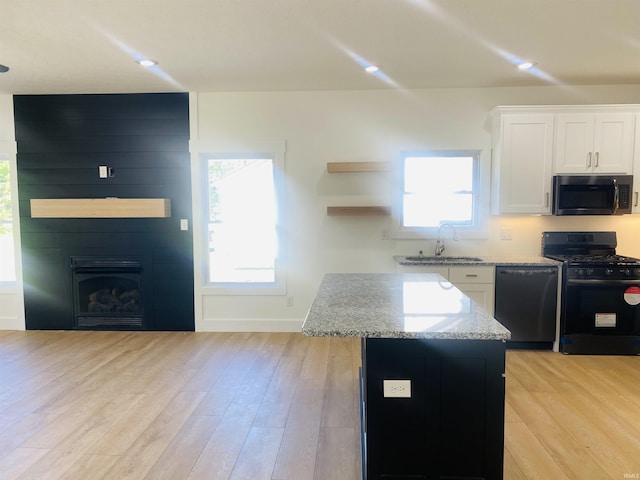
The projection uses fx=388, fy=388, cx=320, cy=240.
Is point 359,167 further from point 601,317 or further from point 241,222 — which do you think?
point 601,317

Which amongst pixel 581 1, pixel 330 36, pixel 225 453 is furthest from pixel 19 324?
pixel 581 1

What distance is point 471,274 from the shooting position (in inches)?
148

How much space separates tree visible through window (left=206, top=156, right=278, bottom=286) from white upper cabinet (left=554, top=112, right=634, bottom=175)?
307 cm

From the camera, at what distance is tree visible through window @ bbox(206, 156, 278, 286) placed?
14.8 feet

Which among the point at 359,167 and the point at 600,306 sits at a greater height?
the point at 359,167

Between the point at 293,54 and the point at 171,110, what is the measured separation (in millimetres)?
1821

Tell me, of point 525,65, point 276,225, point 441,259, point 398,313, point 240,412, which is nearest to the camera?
point 398,313

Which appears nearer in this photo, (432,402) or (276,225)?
(432,402)

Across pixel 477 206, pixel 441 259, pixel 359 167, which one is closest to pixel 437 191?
pixel 477 206

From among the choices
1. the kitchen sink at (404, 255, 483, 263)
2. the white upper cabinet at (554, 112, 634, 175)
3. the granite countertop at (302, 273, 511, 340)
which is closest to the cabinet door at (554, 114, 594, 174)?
the white upper cabinet at (554, 112, 634, 175)

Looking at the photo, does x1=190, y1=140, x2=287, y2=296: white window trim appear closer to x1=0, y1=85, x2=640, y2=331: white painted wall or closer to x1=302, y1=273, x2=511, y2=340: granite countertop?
x1=0, y1=85, x2=640, y2=331: white painted wall

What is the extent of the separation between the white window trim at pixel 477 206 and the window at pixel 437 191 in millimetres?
19

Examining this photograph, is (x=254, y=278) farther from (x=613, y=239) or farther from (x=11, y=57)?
(x=613, y=239)

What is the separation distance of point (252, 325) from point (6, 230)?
10.5ft
